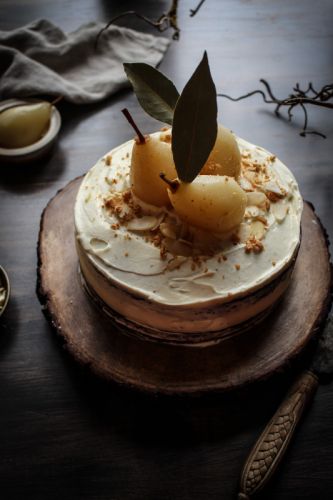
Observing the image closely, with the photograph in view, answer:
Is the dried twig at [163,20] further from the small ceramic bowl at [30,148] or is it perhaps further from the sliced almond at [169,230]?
the sliced almond at [169,230]

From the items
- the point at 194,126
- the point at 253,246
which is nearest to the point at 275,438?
the point at 253,246

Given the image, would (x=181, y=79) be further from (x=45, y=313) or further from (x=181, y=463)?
(x=181, y=463)

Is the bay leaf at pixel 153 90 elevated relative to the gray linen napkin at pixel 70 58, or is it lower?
elevated

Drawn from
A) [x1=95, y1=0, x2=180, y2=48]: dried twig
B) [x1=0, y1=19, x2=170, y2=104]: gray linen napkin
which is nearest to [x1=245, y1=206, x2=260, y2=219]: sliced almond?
[x1=95, y1=0, x2=180, y2=48]: dried twig

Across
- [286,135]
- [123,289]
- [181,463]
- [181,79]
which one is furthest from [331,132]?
[181,463]

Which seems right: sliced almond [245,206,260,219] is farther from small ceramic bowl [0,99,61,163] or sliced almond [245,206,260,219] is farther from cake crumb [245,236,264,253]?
small ceramic bowl [0,99,61,163]

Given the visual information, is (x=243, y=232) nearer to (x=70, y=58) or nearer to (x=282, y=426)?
(x=282, y=426)

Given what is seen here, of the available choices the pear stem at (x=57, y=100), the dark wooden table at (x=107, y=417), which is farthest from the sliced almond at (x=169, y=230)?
the pear stem at (x=57, y=100)
